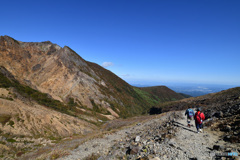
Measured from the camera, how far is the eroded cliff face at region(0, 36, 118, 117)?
51.8 m

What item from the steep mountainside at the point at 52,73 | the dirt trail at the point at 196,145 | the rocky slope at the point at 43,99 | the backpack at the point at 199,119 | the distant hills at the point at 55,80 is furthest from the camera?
the steep mountainside at the point at 52,73

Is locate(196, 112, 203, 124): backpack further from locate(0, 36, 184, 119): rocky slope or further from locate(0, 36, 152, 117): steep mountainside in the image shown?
locate(0, 36, 152, 117): steep mountainside

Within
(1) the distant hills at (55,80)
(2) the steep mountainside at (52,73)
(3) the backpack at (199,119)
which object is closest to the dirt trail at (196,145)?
(3) the backpack at (199,119)

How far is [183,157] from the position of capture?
7254mm

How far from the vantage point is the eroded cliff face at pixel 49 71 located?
5178 cm

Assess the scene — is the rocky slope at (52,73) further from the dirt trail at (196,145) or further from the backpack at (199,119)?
the dirt trail at (196,145)

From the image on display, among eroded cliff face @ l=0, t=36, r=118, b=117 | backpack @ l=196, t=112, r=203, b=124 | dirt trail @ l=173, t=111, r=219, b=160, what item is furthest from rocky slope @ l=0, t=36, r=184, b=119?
dirt trail @ l=173, t=111, r=219, b=160

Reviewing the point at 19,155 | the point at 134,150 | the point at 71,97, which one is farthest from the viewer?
the point at 71,97

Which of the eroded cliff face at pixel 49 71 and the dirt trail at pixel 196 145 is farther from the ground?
the eroded cliff face at pixel 49 71

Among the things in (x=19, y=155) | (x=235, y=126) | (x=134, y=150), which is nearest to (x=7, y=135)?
(x=19, y=155)

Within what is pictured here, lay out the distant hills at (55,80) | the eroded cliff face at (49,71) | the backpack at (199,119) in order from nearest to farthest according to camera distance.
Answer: the backpack at (199,119) → the distant hills at (55,80) → the eroded cliff face at (49,71)

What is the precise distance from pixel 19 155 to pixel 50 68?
168 feet

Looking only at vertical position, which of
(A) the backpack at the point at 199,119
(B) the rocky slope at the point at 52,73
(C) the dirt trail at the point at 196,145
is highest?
(B) the rocky slope at the point at 52,73

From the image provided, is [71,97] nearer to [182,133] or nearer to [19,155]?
[19,155]
